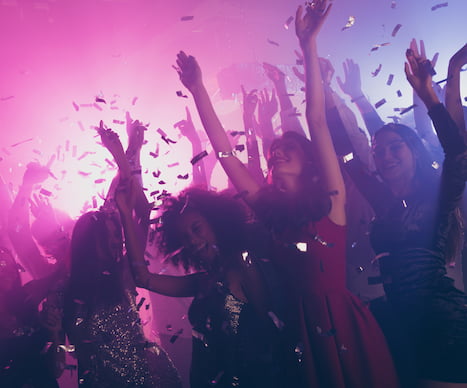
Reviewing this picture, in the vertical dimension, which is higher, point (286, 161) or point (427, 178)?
point (286, 161)

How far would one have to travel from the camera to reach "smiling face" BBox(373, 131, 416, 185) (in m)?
2.46

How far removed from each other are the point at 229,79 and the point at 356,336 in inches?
432

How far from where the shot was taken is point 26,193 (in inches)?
170

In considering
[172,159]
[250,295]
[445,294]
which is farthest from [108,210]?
[172,159]

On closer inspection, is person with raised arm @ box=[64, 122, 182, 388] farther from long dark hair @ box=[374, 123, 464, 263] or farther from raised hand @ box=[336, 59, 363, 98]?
raised hand @ box=[336, 59, 363, 98]

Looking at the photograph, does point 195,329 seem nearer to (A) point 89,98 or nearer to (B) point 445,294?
(B) point 445,294

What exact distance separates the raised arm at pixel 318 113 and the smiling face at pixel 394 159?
481mm

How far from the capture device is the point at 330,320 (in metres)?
2.10

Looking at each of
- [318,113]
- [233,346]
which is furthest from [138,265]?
[318,113]

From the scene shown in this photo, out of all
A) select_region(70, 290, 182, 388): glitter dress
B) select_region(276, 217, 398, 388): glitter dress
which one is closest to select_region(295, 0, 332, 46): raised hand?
select_region(276, 217, 398, 388): glitter dress

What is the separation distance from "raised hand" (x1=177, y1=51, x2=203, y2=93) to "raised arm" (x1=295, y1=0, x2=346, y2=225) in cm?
80

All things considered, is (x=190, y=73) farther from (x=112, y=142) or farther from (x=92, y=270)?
(x=92, y=270)

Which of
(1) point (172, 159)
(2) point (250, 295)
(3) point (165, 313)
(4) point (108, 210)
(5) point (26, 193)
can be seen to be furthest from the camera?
(1) point (172, 159)

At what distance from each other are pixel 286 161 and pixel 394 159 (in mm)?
804
